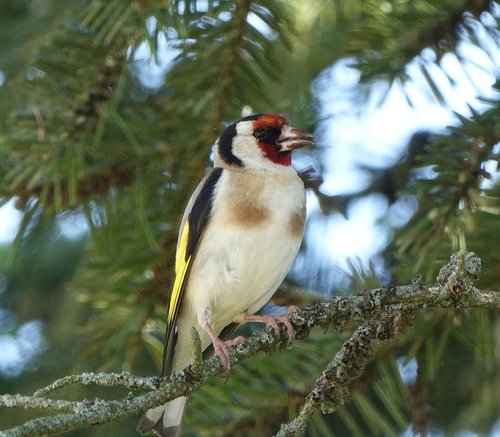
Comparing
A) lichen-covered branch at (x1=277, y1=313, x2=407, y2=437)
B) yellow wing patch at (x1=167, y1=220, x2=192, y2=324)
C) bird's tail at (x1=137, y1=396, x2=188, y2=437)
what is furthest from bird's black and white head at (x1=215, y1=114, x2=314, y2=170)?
lichen-covered branch at (x1=277, y1=313, x2=407, y2=437)

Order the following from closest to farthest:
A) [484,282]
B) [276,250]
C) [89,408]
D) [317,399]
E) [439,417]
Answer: [89,408]
[317,399]
[484,282]
[276,250]
[439,417]

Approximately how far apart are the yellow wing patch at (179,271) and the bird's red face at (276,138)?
525 millimetres

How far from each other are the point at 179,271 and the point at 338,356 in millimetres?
1062

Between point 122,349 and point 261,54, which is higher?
point 261,54

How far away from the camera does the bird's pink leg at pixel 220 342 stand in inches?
88.9

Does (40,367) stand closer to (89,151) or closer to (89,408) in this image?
(89,151)

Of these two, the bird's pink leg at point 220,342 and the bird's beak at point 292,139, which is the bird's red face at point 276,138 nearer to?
the bird's beak at point 292,139

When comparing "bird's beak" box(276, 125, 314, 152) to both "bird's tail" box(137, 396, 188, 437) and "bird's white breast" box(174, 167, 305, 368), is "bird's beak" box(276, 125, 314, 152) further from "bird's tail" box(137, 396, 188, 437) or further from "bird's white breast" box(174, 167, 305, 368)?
"bird's tail" box(137, 396, 188, 437)

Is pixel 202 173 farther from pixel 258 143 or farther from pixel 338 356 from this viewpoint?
pixel 338 356

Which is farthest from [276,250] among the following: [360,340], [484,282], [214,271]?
[360,340]

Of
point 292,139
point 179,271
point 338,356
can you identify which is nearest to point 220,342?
point 179,271

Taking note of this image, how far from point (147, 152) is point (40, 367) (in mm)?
1059

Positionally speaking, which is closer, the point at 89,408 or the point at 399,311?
the point at 89,408

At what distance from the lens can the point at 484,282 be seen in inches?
100.0
